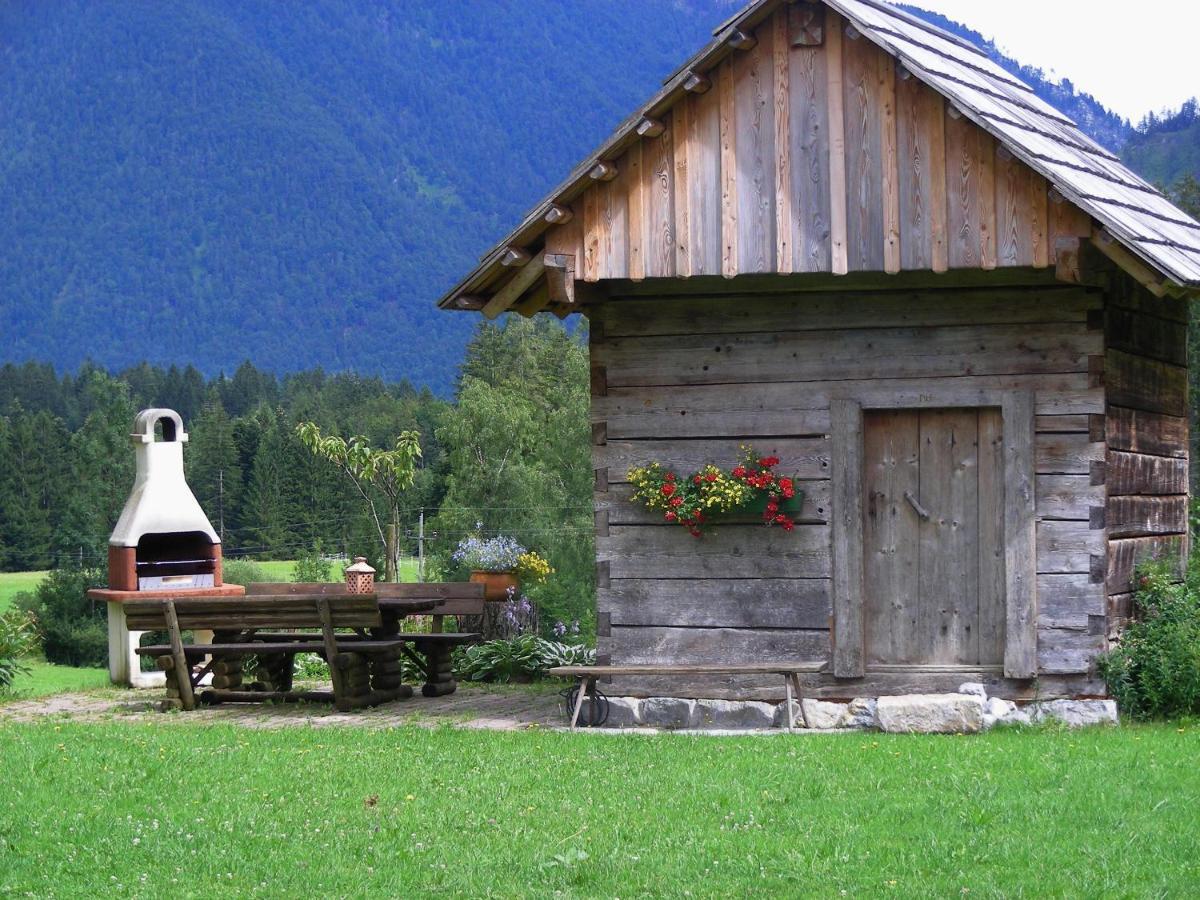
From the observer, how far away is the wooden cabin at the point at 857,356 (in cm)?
1127

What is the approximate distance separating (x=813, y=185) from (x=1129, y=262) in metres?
2.28

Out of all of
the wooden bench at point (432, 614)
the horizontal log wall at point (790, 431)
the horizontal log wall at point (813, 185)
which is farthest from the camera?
the wooden bench at point (432, 614)

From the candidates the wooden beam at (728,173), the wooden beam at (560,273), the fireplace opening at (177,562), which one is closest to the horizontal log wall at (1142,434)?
the wooden beam at (728,173)

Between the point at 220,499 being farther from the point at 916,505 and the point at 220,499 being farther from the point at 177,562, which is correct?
the point at 916,505

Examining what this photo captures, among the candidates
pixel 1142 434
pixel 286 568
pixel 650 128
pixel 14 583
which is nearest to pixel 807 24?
pixel 650 128

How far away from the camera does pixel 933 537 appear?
12.1 metres

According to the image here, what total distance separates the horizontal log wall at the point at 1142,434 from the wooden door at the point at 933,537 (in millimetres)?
866

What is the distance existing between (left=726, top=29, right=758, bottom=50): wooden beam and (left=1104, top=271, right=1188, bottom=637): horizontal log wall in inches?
127

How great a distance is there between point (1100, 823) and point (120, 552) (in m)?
14.0

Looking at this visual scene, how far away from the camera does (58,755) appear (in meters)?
10.3

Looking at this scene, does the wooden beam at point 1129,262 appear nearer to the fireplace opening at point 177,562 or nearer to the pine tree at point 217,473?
the fireplace opening at point 177,562

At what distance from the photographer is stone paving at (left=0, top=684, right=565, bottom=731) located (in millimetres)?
12500

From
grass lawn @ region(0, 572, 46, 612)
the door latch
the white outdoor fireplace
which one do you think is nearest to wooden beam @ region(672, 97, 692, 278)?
the door latch

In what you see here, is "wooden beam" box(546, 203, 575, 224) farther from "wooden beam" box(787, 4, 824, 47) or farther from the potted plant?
the potted plant
